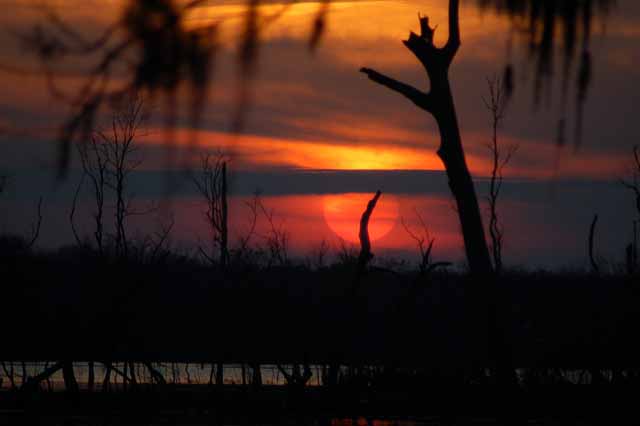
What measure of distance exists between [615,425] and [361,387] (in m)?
5.18

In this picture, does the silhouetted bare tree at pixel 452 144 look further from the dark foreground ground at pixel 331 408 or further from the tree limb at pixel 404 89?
the dark foreground ground at pixel 331 408

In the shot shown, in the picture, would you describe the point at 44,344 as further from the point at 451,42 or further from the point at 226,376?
the point at 451,42

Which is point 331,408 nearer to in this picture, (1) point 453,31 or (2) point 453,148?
(2) point 453,148

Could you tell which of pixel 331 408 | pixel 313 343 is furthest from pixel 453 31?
pixel 313 343

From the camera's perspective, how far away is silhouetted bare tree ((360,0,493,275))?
16.5ft

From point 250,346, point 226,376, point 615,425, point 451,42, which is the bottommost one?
point 226,376

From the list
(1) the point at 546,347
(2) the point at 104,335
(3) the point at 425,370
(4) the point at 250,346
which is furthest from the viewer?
(4) the point at 250,346

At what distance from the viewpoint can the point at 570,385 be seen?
1953 cm

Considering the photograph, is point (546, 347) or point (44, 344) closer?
point (546, 347)

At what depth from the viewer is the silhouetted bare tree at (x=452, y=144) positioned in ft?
16.5

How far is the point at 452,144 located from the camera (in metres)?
5.01

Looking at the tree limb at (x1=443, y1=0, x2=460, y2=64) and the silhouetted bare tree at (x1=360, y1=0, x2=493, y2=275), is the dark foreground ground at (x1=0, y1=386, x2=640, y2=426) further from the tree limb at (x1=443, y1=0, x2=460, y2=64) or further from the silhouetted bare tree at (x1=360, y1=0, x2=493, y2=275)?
the tree limb at (x1=443, y1=0, x2=460, y2=64)

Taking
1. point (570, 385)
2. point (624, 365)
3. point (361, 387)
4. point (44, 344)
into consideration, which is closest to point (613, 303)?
point (624, 365)

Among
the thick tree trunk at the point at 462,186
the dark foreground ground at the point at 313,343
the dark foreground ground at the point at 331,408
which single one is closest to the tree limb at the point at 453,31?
the thick tree trunk at the point at 462,186
